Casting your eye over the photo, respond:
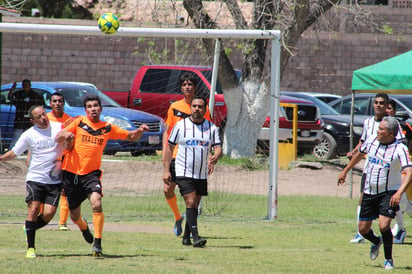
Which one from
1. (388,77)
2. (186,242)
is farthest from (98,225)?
(388,77)

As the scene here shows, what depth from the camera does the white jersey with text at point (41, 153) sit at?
8.41 m

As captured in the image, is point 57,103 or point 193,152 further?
point 57,103

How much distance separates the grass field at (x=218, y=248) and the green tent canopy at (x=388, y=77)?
2.81 m

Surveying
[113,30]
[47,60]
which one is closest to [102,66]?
[47,60]

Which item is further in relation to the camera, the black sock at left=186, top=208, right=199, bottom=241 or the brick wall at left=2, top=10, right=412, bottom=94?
the brick wall at left=2, top=10, right=412, bottom=94

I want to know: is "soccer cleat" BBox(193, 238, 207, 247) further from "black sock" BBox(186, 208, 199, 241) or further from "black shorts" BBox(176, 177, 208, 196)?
"black shorts" BBox(176, 177, 208, 196)

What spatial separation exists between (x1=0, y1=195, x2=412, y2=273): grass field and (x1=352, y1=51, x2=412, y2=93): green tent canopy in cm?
281

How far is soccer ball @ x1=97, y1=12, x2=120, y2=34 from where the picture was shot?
11.7 metres

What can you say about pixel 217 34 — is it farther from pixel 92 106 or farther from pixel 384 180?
pixel 384 180

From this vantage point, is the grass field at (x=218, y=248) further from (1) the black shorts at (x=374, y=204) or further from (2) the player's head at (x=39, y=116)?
(2) the player's head at (x=39, y=116)

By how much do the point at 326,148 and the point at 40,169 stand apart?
15183 mm

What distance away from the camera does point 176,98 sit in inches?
686

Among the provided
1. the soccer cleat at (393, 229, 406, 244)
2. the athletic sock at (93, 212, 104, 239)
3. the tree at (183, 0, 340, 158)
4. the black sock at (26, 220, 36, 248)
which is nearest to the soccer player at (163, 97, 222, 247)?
the athletic sock at (93, 212, 104, 239)

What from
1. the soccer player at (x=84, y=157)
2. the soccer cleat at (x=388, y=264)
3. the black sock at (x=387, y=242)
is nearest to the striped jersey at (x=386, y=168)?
the black sock at (x=387, y=242)
